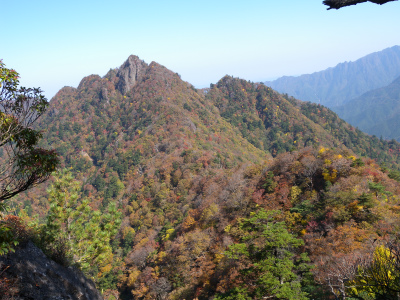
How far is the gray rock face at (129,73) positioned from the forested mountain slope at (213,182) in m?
0.68

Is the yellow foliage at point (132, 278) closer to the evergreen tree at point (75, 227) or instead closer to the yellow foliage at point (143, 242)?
the yellow foliage at point (143, 242)

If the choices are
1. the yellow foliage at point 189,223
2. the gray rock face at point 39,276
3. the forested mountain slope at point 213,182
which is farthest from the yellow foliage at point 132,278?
the gray rock face at point 39,276

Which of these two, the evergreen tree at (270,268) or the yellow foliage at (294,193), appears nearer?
the evergreen tree at (270,268)

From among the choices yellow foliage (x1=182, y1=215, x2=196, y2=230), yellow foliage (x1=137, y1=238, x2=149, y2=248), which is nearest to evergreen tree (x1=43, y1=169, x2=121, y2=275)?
yellow foliage (x1=182, y1=215, x2=196, y2=230)

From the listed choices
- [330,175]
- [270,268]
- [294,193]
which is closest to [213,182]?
[294,193]

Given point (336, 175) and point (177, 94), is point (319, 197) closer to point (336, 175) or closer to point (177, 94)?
point (336, 175)

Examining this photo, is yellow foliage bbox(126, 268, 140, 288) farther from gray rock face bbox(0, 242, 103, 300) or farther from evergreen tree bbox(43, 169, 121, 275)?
evergreen tree bbox(43, 169, 121, 275)

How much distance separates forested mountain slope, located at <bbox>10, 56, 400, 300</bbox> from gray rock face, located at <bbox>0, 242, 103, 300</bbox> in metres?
7.53

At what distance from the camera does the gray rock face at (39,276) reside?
8.20m

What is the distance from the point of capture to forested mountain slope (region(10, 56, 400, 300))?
17947mm

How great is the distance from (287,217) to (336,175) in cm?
946

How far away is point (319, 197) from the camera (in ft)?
90.9

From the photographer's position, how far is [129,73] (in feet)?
497

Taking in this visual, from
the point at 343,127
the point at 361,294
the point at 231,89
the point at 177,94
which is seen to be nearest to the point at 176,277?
the point at 361,294
